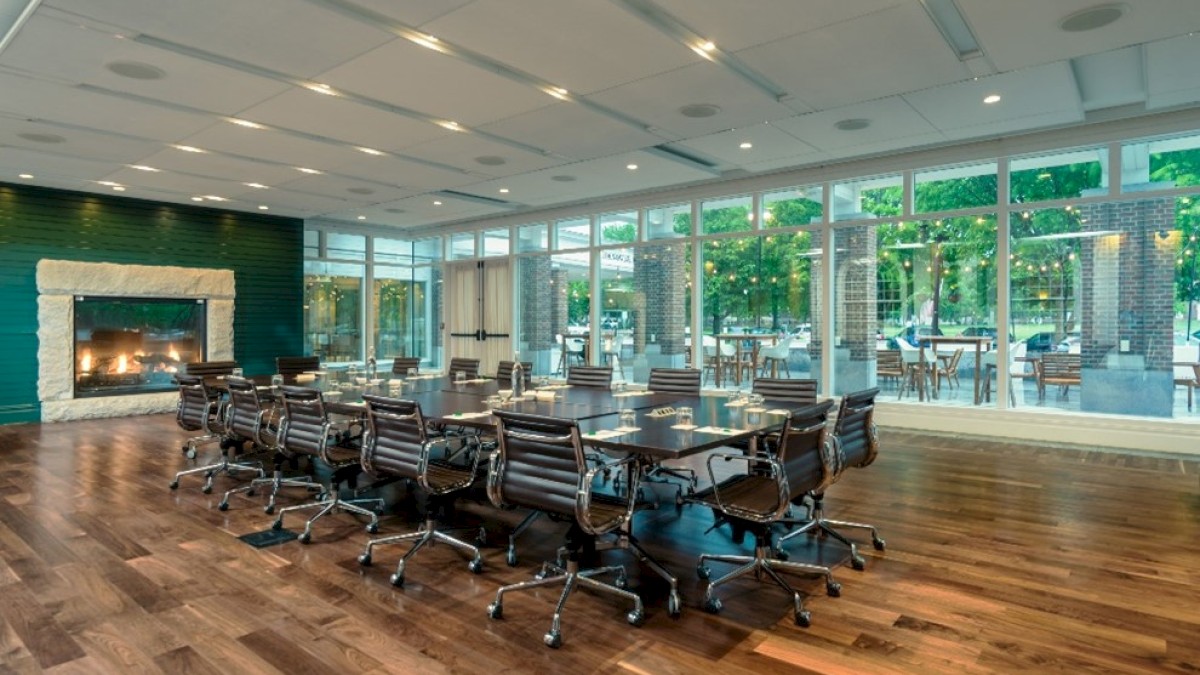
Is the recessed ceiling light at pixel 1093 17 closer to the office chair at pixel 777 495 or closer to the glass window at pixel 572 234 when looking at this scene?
the office chair at pixel 777 495

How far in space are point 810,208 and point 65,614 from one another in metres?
8.31

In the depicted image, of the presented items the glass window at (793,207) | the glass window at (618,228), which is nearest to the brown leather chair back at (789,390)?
the glass window at (793,207)

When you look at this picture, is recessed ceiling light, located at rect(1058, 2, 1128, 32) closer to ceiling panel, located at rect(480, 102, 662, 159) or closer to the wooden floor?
the wooden floor

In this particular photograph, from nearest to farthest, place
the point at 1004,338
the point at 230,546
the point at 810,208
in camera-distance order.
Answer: the point at 230,546, the point at 1004,338, the point at 810,208

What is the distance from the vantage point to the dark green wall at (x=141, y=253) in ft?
29.0

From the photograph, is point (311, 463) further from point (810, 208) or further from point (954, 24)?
point (810, 208)

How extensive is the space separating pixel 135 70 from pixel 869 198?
760 cm

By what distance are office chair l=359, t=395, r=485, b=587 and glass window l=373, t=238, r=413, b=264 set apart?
999 centimetres

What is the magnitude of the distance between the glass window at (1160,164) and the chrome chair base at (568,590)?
696 centimetres

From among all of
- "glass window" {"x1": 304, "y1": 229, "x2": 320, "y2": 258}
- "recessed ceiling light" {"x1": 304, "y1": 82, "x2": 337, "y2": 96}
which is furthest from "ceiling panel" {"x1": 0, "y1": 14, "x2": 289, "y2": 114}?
"glass window" {"x1": 304, "y1": 229, "x2": 320, "y2": 258}

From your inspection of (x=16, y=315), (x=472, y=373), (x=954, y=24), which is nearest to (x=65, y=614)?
(x=472, y=373)

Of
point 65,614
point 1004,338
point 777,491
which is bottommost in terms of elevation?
point 65,614

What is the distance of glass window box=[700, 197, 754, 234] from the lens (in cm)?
933

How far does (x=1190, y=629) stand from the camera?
9.37 ft
